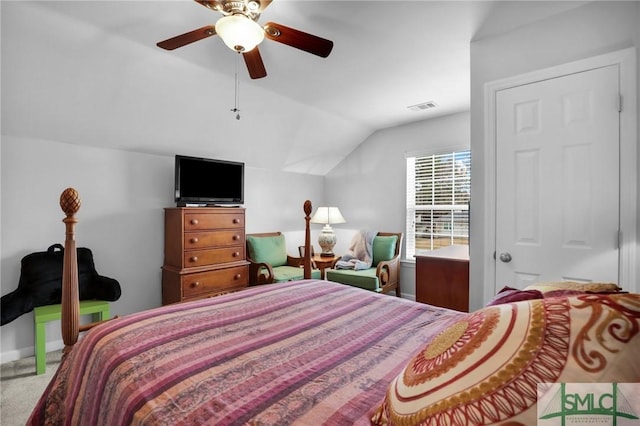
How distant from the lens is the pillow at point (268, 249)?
419 cm

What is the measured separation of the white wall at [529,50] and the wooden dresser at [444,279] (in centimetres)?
27

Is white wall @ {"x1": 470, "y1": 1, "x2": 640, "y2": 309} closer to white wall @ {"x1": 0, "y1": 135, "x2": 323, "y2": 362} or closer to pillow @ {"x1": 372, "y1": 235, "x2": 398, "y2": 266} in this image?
pillow @ {"x1": 372, "y1": 235, "x2": 398, "y2": 266}

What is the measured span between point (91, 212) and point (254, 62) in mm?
2354

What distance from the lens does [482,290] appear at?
235 centimetres

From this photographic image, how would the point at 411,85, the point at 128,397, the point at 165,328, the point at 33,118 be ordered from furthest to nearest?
1. the point at 411,85
2. the point at 33,118
3. the point at 165,328
4. the point at 128,397

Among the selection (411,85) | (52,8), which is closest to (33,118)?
(52,8)

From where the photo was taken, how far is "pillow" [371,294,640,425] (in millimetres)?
490

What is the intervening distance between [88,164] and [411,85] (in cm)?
344

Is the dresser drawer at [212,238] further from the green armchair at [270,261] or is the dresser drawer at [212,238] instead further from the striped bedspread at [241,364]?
the striped bedspread at [241,364]

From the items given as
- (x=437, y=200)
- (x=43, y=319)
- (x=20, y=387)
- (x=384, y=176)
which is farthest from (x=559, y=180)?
(x=20, y=387)

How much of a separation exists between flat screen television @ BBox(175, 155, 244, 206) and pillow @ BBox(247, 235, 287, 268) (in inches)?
24.7

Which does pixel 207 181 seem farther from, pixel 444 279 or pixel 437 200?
pixel 437 200

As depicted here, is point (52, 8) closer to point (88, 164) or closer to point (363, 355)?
point (88, 164)

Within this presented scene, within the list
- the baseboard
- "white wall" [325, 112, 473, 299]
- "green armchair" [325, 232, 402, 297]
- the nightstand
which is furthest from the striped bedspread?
"white wall" [325, 112, 473, 299]
